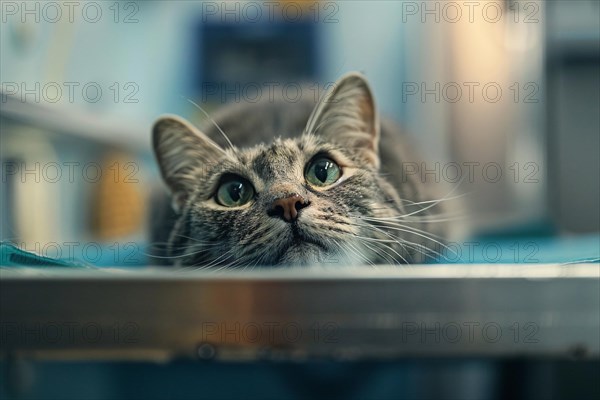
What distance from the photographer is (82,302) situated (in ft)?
1.88

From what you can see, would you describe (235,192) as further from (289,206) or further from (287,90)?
(287,90)

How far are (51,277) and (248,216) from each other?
0.66 ft

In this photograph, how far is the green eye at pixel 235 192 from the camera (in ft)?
1.94

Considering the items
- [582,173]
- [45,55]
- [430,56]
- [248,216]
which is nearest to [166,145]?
[248,216]

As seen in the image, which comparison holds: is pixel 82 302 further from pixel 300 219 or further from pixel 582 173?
pixel 582 173

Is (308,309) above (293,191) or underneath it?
underneath

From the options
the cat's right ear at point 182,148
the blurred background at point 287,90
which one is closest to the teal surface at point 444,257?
the blurred background at point 287,90

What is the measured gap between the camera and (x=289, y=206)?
0.56 m

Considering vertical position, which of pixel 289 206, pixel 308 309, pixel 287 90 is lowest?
pixel 308 309

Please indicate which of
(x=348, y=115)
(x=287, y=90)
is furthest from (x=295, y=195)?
(x=287, y=90)

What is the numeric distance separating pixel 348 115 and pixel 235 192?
0.47ft

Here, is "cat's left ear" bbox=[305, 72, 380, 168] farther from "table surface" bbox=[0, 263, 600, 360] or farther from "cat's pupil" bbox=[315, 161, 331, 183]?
"table surface" bbox=[0, 263, 600, 360]

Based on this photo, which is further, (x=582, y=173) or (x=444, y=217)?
(x=582, y=173)

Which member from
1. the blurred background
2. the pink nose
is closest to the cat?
the pink nose
